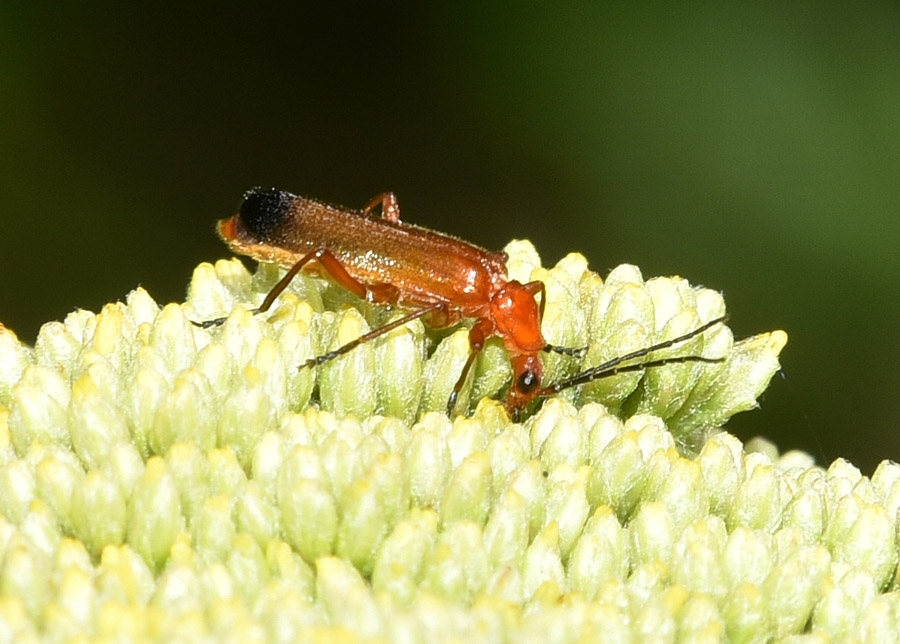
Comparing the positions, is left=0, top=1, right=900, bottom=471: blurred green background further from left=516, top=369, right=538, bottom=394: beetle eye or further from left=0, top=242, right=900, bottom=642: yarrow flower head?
left=516, top=369, right=538, bottom=394: beetle eye

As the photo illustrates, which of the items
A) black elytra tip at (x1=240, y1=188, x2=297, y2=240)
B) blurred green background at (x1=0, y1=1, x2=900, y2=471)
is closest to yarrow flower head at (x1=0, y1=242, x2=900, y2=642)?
black elytra tip at (x1=240, y1=188, x2=297, y2=240)

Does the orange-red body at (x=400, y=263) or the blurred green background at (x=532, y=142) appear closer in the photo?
the orange-red body at (x=400, y=263)

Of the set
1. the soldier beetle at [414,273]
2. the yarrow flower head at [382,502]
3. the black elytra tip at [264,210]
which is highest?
the black elytra tip at [264,210]

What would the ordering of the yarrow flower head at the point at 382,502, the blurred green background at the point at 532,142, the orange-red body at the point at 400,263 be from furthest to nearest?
the blurred green background at the point at 532,142
the orange-red body at the point at 400,263
the yarrow flower head at the point at 382,502

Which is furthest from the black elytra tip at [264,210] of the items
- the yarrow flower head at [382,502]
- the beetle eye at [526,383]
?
the beetle eye at [526,383]

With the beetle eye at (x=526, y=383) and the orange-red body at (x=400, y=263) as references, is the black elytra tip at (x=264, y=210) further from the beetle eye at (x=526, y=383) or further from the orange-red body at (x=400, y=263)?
the beetle eye at (x=526, y=383)

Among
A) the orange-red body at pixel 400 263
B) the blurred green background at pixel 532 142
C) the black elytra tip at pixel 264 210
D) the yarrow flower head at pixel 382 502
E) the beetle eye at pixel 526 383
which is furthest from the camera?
the blurred green background at pixel 532 142
